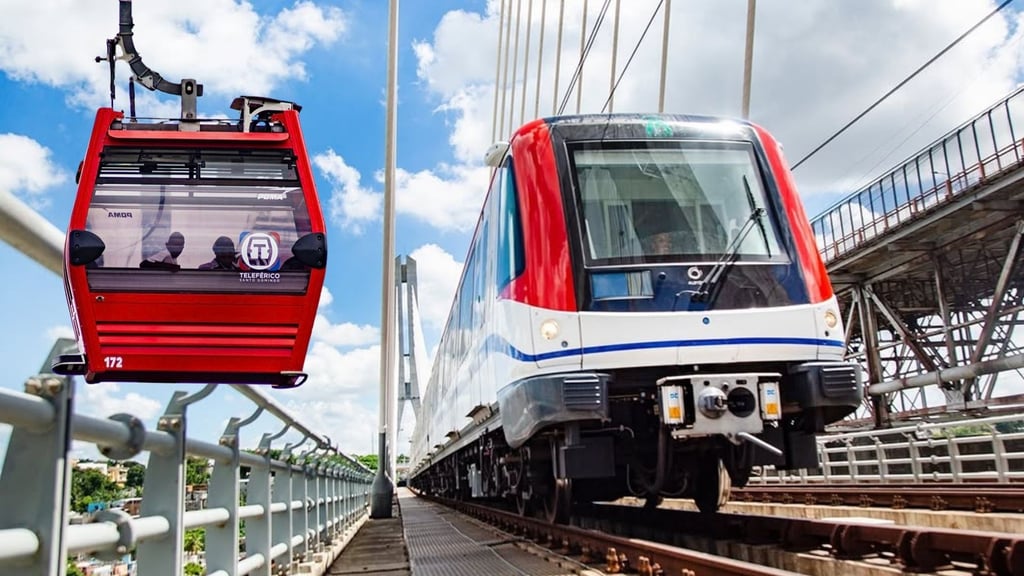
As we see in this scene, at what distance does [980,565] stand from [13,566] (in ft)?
12.1

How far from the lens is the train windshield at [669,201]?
5.66 meters

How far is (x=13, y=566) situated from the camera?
1584 mm

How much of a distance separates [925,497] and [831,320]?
3.16 m

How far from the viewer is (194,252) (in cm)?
566

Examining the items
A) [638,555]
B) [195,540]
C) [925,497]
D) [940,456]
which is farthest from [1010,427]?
[195,540]

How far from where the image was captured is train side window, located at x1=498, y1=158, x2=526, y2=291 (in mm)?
5855

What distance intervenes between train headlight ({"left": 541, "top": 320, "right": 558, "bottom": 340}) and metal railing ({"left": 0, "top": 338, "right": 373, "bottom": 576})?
1.56m

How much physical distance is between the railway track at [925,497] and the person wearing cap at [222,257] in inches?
235

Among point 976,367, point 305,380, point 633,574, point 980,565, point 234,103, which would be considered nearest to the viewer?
point 980,565

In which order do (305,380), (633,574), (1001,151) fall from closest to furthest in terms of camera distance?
1. (633,574)
2. (305,380)
3. (1001,151)

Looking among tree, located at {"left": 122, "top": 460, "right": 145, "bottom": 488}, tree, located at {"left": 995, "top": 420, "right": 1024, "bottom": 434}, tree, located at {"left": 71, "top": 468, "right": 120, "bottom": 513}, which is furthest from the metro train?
tree, located at {"left": 995, "top": 420, "right": 1024, "bottom": 434}

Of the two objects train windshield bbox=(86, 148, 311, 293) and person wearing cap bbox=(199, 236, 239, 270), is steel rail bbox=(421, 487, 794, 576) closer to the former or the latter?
train windshield bbox=(86, 148, 311, 293)

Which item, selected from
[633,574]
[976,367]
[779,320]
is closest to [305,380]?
[633,574]

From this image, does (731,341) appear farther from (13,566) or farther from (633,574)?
(13,566)
